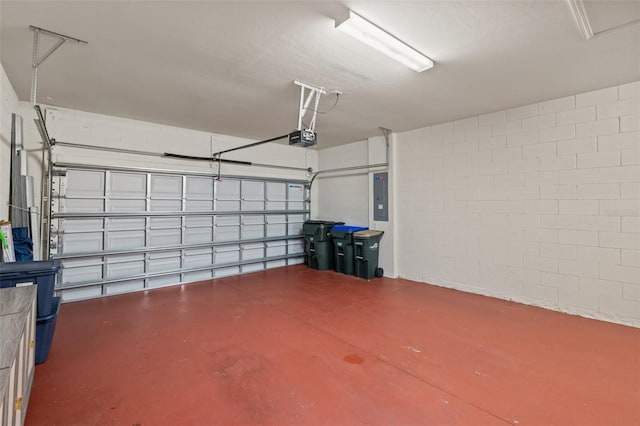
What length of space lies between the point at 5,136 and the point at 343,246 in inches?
208

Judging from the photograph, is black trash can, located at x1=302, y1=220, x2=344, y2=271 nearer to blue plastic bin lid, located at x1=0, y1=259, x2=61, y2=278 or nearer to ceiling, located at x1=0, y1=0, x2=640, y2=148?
ceiling, located at x1=0, y1=0, x2=640, y2=148

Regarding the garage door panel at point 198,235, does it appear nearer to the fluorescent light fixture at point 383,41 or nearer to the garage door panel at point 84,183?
the garage door panel at point 84,183

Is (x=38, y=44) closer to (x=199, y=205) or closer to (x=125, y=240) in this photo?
(x=125, y=240)

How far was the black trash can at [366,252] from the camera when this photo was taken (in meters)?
5.68

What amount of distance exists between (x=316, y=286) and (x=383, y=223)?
6.43 feet

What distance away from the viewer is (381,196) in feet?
19.7

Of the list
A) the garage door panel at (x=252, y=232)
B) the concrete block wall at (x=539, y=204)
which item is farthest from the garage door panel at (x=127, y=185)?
the concrete block wall at (x=539, y=204)

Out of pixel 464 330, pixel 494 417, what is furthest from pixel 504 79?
pixel 494 417

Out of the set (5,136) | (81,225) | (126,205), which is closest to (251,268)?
(126,205)

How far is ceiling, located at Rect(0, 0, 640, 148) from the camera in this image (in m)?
2.17

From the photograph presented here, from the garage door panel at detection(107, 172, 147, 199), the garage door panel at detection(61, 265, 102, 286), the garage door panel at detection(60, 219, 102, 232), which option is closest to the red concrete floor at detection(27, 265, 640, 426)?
the garage door panel at detection(61, 265, 102, 286)

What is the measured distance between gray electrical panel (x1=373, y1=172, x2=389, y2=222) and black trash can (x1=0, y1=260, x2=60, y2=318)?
5052mm

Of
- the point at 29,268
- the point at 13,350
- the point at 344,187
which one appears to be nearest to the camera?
the point at 13,350

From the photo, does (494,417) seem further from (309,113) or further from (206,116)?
(206,116)
